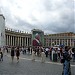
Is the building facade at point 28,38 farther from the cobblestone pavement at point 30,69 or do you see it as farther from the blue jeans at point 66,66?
the blue jeans at point 66,66

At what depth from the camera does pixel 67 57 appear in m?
13.2

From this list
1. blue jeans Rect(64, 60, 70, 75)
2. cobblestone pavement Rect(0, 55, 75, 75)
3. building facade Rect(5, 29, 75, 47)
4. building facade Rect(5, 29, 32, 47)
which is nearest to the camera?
blue jeans Rect(64, 60, 70, 75)

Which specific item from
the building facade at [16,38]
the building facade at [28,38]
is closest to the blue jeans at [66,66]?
the building facade at [16,38]

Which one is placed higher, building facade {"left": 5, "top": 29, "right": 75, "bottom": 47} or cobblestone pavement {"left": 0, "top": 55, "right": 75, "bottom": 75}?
building facade {"left": 5, "top": 29, "right": 75, "bottom": 47}

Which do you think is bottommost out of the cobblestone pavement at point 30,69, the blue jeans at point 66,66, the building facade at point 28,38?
the cobblestone pavement at point 30,69

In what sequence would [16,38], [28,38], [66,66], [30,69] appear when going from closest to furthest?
[66,66]
[30,69]
[16,38]
[28,38]

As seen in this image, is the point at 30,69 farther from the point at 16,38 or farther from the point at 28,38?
the point at 28,38

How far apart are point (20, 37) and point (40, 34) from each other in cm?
4018

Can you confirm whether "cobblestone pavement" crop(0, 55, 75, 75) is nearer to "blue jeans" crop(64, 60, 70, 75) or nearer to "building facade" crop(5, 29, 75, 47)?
"blue jeans" crop(64, 60, 70, 75)

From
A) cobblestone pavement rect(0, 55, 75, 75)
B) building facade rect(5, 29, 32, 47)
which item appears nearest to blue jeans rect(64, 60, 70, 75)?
cobblestone pavement rect(0, 55, 75, 75)

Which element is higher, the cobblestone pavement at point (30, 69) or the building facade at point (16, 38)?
the building facade at point (16, 38)

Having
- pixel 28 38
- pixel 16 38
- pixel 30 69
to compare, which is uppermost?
pixel 28 38

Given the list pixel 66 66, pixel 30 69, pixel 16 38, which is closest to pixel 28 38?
pixel 16 38

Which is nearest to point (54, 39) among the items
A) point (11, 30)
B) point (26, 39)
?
point (26, 39)
